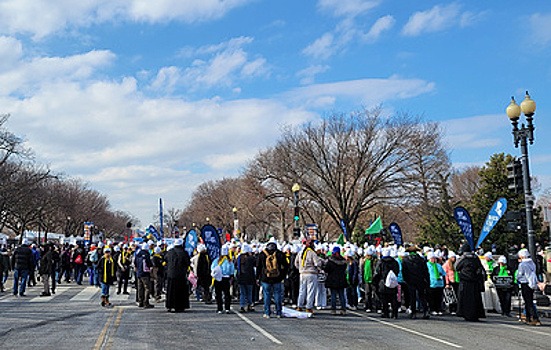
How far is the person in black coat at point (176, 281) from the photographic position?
15.3m

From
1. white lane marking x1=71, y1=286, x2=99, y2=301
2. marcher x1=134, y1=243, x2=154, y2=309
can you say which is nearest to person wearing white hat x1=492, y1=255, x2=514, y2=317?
marcher x1=134, y1=243, x2=154, y2=309

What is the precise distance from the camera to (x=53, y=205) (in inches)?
2653

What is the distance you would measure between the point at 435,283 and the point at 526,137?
5.01 m

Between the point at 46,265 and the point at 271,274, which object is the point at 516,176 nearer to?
the point at 271,274

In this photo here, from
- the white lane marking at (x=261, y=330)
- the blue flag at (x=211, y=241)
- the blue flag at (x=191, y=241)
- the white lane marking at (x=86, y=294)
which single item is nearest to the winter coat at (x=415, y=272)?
the white lane marking at (x=261, y=330)

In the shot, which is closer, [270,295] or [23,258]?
[270,295]

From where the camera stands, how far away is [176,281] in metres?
15.4

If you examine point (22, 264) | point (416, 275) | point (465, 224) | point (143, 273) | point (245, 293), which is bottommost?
point (245, 293)

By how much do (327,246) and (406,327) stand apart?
312 inches

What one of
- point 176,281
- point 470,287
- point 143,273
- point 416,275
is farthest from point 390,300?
point 143,273

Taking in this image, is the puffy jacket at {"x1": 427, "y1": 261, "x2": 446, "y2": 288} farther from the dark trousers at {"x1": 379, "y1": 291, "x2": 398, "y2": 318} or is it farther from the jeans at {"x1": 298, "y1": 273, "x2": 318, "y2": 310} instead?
the jeans at {"x1": 298, "y1": 273, "x2": 318, "y2": 310}

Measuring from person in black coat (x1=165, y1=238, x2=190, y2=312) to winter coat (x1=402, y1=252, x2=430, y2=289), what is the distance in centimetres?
553

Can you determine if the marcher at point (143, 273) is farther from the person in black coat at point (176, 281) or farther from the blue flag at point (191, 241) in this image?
the blue flag at point (191, 241)

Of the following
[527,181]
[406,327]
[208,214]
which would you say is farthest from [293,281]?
[208,214]
